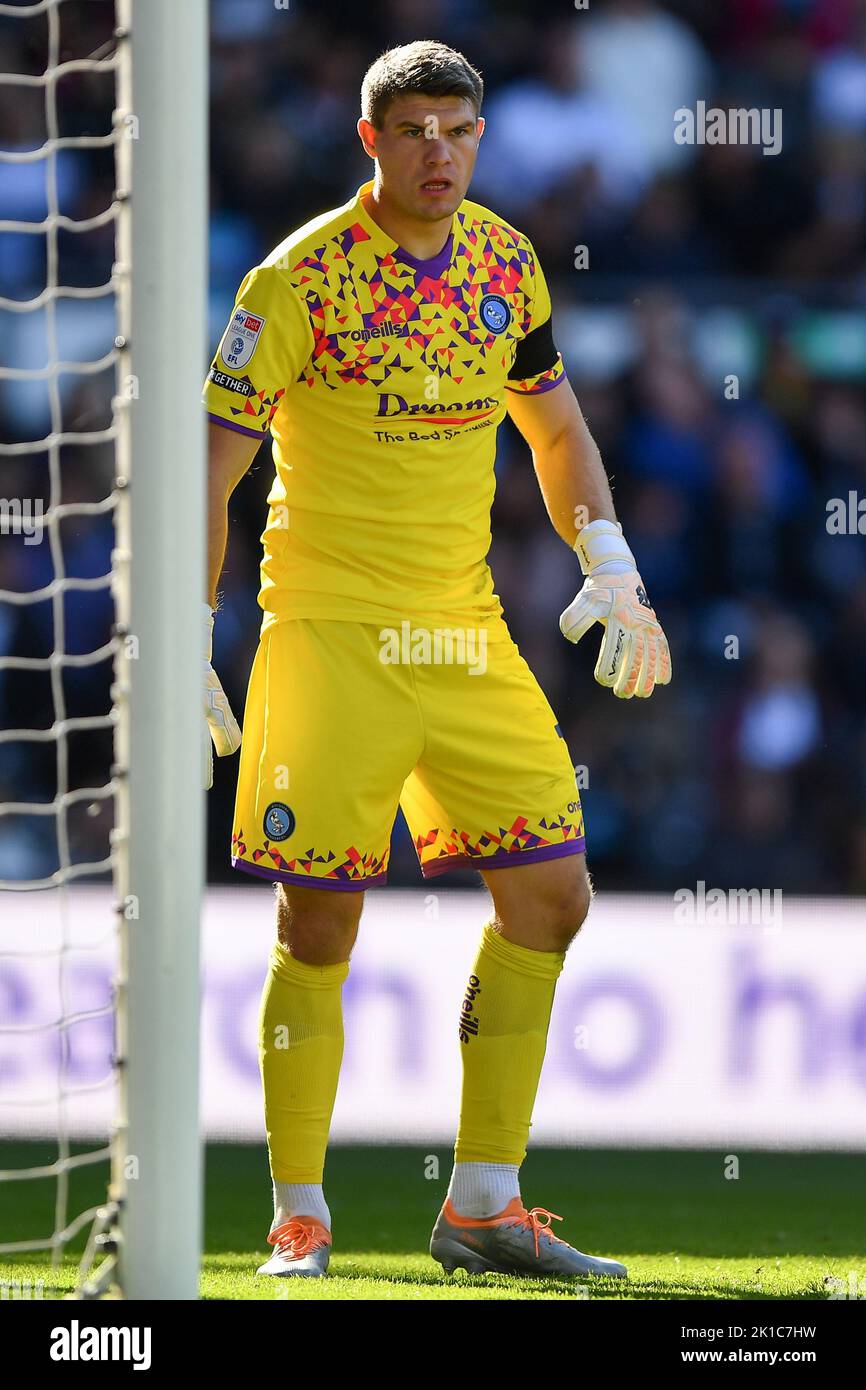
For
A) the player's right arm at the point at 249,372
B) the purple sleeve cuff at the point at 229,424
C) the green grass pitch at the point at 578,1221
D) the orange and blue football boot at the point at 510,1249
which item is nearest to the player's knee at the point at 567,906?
the orange and blue football boot at the point at 510,1249

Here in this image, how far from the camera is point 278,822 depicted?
3.47 m

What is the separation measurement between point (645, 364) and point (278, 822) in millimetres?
3894

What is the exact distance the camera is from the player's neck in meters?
3.52

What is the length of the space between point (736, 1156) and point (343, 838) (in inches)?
A: 75.1

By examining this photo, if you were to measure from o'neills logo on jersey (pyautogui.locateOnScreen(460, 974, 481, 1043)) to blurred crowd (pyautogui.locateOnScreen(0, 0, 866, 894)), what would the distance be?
100 inches

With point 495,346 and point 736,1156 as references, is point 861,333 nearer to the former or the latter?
point 736,1156

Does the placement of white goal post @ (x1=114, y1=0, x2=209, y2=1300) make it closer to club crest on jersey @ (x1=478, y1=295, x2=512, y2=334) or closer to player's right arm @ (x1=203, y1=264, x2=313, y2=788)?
player's right arm @ (x1=203, y1=264, x2=313, y2=788)

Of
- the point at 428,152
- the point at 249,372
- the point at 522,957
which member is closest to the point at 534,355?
the point at 428,152

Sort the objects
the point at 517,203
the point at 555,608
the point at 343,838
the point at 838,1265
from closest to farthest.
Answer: the point at 343,838, the point at 838,1265, the point at 555,608, the point at 517,203

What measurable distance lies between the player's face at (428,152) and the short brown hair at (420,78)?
0.01 m

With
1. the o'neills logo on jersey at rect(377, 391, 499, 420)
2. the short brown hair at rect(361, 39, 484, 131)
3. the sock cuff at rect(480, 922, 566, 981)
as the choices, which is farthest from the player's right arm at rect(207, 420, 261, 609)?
the sock cuff at rect(480, 922, 566, 981)

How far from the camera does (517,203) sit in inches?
283

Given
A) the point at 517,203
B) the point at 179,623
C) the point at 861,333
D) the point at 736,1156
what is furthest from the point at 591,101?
the point at 179,623

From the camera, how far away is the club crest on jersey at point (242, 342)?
3.43 m
